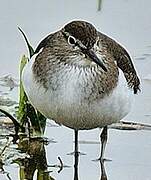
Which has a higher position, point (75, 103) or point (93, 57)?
point (93, 57)

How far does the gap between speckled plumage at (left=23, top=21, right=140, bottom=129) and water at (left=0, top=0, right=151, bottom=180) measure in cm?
23

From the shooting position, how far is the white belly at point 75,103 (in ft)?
12.2

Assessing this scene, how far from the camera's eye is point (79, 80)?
3.70 m

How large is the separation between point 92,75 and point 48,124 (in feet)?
2.51

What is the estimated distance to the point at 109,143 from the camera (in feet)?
13.9

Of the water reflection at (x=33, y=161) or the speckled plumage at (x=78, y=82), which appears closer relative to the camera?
the speckled plumage at (x=78, y=82)

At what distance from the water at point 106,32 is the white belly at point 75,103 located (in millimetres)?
221

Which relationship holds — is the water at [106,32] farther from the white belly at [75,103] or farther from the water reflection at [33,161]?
the white belly at [75,103]

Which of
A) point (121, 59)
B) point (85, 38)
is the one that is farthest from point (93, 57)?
point (121, 59)

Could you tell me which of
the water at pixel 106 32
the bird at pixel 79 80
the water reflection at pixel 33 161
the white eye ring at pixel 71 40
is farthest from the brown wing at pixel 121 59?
the water reflection at pixel 33 161

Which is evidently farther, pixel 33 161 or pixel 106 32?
pixel 106 32

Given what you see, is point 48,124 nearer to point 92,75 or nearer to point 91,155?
point 91,155

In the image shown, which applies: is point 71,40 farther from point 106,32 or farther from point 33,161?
point 106,32

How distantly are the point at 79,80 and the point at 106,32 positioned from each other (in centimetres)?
168
